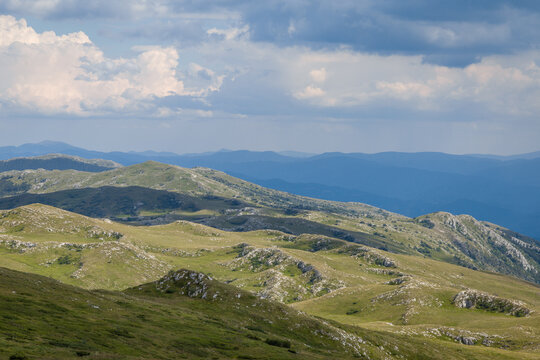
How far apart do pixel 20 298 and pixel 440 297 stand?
170 meters

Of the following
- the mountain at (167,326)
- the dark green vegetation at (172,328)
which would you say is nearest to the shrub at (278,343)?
the dark green vegetation at (172,328)

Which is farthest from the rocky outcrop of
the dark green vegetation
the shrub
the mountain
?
the shrub

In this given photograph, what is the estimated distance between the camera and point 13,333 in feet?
145

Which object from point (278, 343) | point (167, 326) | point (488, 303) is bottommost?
point (488, 303)

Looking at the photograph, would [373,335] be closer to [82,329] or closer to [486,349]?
[486,349]

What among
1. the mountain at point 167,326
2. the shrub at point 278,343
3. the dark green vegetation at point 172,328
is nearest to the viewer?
the mountain at point 167,326

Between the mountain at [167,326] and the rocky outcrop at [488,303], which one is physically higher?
the mountain at [167,326]

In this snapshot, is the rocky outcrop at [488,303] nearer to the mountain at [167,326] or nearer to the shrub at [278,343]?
the mountain at [167,326]

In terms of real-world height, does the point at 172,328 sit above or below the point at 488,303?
above

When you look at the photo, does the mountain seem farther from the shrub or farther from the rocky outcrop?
the rocky outcrop

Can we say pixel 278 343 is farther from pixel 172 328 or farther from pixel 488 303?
pixel 488 303

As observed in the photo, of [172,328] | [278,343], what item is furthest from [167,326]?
[278,343]

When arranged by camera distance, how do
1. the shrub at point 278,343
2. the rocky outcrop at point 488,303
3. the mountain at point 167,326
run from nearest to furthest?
the mountain at point 167,326
the shrub at point 278,343
the rocky outcrop at point 488,303

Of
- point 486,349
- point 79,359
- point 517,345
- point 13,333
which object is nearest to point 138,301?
point 13,333
